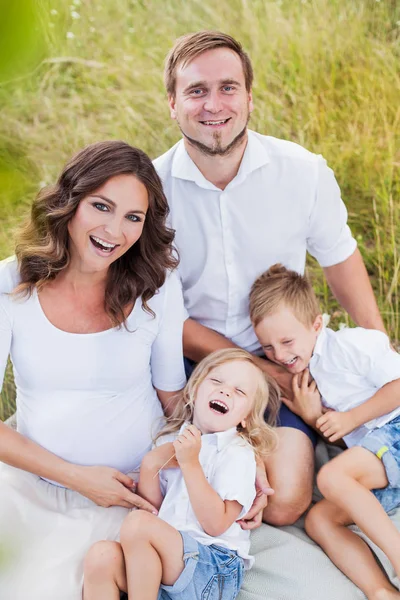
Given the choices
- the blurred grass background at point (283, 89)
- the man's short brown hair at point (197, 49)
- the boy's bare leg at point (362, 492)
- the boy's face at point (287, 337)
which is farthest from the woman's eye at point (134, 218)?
the blurred grass background at point (283, 89)

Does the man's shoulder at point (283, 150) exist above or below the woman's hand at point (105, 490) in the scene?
above

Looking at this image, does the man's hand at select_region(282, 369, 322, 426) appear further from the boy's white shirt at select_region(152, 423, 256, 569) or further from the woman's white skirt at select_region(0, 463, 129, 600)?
the woman's white skirt at select_region(0, 463, 129, 600)

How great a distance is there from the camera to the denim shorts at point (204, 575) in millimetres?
1603

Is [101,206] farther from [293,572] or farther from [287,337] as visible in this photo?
[293,572]

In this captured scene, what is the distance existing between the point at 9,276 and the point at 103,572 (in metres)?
0.77

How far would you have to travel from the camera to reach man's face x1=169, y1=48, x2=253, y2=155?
204cm

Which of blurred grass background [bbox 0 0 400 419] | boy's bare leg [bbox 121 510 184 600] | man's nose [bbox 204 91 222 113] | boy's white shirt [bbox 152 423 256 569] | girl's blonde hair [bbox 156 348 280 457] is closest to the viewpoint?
boy's bare leg [bbox 121 510 184 600]

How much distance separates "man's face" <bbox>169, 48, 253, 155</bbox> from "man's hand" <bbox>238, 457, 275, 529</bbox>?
2.99 feet

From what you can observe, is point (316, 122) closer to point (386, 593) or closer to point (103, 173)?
point (103, 173)

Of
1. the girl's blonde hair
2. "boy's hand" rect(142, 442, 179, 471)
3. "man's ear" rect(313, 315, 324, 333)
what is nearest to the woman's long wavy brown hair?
the girl's blonde hair

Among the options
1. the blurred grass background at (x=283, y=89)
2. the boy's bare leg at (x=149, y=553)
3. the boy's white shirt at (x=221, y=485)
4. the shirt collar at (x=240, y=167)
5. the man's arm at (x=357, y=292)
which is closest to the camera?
the boy's bare leg at (x=149, y=553)

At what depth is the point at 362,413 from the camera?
1.97m

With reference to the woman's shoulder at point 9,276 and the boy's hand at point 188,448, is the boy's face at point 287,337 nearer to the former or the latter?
the boy's hand at point 188,448

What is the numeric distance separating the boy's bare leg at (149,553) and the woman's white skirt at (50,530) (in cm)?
15
